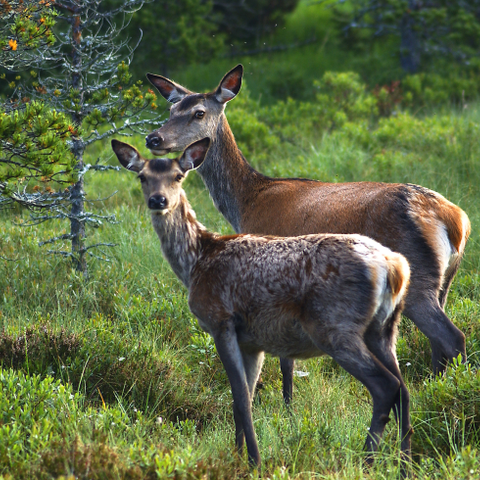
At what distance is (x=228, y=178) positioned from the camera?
255 inches

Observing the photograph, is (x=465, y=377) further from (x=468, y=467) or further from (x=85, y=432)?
(x=85, y=432)

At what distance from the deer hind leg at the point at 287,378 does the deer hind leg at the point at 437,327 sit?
1.02m

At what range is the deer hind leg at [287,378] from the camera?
5.07 meters

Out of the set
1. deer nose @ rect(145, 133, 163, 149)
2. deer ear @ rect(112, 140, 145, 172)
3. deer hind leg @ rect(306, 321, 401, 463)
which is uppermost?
deer ear @ rect(112, 140, 145, 172)

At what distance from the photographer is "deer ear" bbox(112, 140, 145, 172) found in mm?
4977

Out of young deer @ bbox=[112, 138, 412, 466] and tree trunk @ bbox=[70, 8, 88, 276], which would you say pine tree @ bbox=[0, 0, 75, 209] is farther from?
tree trunk @ bbox=[70, 8, 88, 276]

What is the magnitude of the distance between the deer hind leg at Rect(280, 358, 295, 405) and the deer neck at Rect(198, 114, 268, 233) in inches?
66.8

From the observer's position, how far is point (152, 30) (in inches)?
581

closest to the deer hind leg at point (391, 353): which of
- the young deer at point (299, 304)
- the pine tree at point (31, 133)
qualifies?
the young deer at point (299, 304)

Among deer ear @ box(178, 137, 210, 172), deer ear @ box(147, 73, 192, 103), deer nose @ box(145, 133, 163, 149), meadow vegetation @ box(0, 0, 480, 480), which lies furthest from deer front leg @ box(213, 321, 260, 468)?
deer ear @ box(147, 73, 192, 103)

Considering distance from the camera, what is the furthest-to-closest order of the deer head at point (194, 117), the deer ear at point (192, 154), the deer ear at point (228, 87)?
the deer ear at point (228, 87), the deer head at point (194, 117), the deer ear at point (192, 154)

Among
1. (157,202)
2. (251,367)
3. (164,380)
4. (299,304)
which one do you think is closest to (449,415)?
(299,304)

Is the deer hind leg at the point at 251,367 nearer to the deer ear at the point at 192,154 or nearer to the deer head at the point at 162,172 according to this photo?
the deer head at the point at 162,172

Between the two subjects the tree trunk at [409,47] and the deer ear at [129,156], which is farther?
the tree trunk at [409,47]
